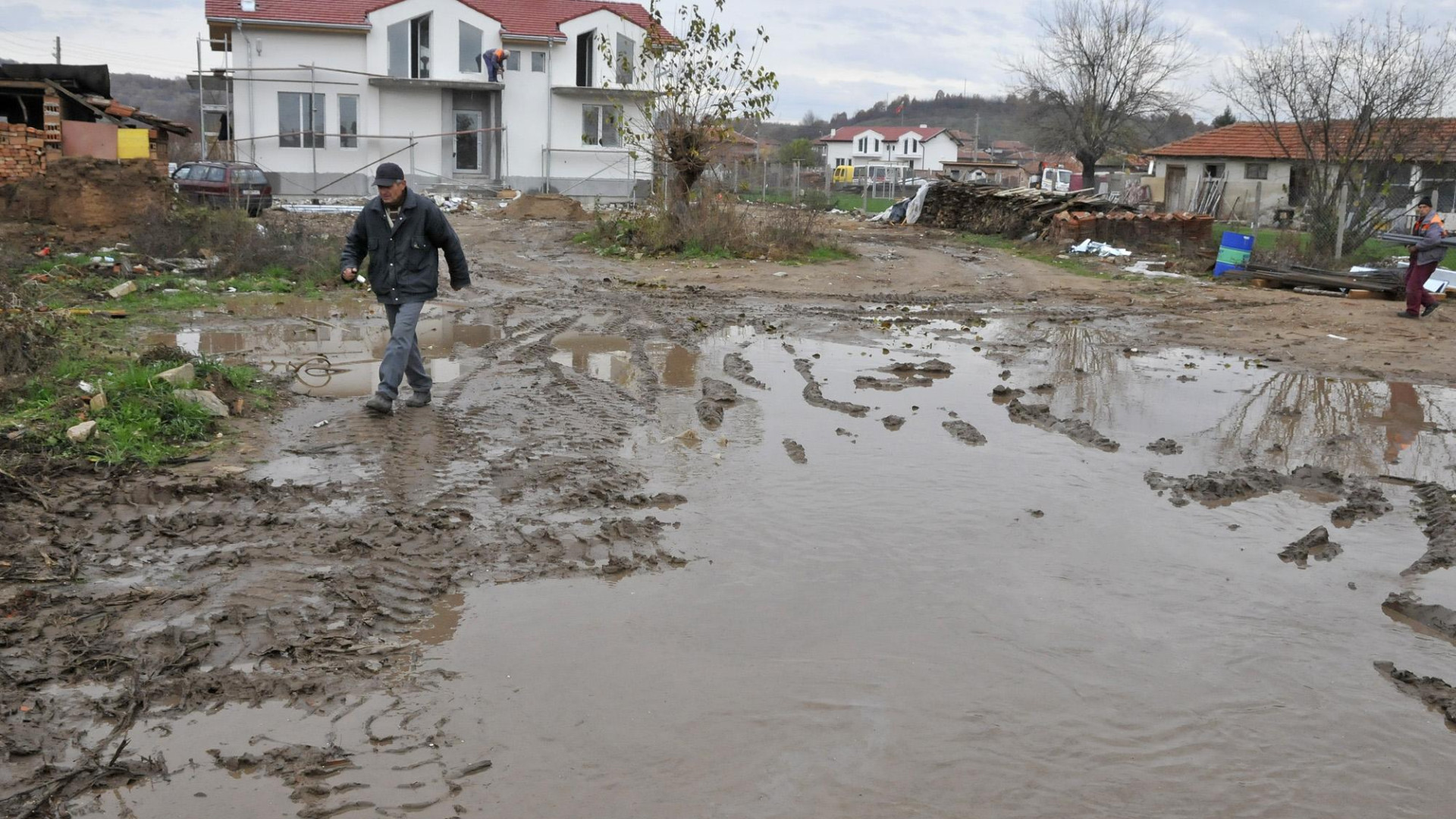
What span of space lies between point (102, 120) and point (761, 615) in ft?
64.9

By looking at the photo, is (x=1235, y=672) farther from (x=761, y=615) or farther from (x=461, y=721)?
(x=461, y=721)

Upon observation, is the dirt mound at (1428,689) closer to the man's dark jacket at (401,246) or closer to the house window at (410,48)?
the man's dark jacket at (401,246)

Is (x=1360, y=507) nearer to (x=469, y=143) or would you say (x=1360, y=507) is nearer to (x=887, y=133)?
(x=469, y=143)

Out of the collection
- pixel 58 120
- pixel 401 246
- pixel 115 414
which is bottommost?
pixel 115 414

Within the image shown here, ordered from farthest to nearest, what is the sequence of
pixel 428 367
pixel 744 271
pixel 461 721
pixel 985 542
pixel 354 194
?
pixel 354 194
pixel 744 271
pixel 428 367
pixel 985 542
pixel 461 721

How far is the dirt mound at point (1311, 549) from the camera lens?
572 centimetres

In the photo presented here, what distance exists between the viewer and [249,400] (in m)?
7.81

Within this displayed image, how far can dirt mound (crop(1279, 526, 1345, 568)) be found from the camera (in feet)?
18.8

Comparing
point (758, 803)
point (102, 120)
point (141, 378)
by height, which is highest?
point (102, 120)

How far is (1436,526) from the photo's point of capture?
620 centimetres

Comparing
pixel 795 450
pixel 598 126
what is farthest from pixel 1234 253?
pixel 598 126

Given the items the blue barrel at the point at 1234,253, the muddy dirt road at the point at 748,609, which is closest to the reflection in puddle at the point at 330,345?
the muddy dirt road at the point at 748,609

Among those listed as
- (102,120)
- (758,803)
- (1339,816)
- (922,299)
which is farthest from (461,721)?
(102,120)

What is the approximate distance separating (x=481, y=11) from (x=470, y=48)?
1162mm
